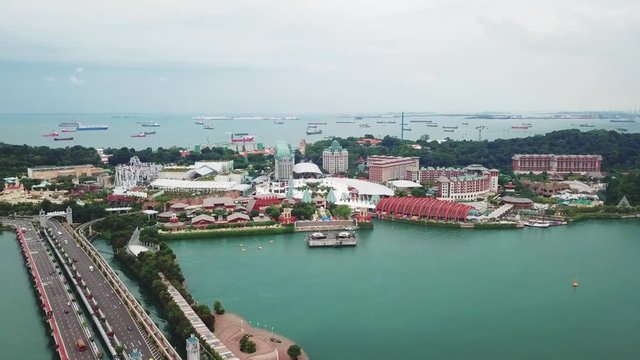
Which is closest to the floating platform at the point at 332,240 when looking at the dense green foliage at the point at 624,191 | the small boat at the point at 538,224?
the small boat at the point at 538,224

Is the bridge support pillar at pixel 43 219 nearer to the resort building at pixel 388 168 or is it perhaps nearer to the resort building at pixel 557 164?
the resort building at pixel 388 168

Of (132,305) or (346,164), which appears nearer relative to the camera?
(132,305)

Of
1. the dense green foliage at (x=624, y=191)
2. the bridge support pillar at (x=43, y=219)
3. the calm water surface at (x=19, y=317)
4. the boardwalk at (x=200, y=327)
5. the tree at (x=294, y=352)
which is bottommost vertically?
the calm water surface at (x=19, y=317)

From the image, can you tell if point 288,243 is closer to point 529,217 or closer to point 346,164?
point 529,217

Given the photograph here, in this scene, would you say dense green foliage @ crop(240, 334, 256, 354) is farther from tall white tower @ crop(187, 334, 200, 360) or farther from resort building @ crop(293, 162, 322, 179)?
resort building @ crop(293, 162, 322, 179)

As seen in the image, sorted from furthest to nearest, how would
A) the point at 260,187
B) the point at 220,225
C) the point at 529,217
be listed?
the point at 260,187 → the point at 529,217 → the point at 220,225

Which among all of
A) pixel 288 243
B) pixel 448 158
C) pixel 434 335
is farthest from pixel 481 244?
pixel 448 158

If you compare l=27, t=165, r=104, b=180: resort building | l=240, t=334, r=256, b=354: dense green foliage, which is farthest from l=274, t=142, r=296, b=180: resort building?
l=240, t=334, r=256, b=354: dense green foliage
